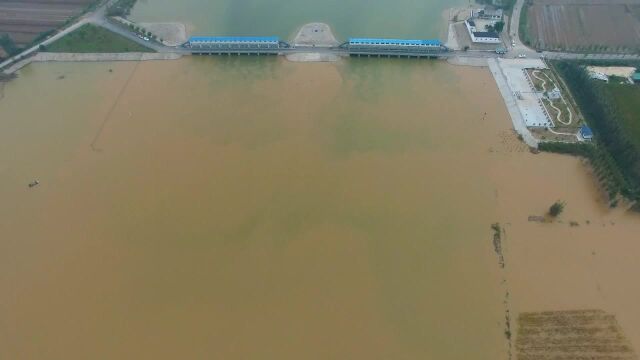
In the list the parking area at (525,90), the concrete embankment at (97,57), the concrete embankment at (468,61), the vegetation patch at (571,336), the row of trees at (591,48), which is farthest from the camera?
the concrete embankment at (97,57)

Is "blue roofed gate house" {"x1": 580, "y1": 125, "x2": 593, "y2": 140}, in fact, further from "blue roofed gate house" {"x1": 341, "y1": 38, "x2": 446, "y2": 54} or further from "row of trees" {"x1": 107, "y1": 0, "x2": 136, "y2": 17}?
"row of trees" {"x1": 107, "y1": 0, "x2": 136, "y2": 17}

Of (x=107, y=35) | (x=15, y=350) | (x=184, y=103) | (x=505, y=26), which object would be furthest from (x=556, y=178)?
(x=107, y=35)

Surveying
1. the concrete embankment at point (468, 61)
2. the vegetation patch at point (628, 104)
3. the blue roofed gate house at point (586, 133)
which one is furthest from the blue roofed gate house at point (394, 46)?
the vegetation patch at point (628, 104)

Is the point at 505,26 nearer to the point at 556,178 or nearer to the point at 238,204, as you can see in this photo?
the point at 556,178

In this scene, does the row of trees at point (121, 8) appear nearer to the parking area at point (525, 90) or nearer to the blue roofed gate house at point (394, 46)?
the blue roofed gate house at point (394, 46)

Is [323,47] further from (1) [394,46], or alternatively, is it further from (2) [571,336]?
(2) [571,336]

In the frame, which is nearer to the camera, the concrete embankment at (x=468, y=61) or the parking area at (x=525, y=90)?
the parking area at (x=525, y=90)

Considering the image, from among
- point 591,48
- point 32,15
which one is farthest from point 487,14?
point 32,15
